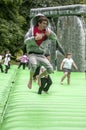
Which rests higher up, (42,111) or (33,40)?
(33,40)

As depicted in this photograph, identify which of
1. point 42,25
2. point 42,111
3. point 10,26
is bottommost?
point 10,26

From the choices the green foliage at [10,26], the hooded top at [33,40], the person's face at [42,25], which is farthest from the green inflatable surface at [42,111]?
the green foliage at [10,26]

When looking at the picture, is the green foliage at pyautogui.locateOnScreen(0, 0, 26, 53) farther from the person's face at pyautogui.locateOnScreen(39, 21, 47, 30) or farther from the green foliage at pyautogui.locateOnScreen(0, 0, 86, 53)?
the person's face at pyautogui.locateOnScreen(39, 21, 47, 30)

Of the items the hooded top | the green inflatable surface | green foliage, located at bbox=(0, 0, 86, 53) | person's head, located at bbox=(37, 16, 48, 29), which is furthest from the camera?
green foliage, located at bbox=(0, 0, 86, 53)

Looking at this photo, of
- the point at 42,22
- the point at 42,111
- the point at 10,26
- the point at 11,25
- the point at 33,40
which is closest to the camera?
the point at 42,111

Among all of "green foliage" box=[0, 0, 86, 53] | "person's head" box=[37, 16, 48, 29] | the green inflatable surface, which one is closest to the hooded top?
"person's head" box=[37, 16, 48, 29]

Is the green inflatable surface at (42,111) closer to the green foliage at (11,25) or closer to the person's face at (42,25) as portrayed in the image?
the person's face at (42,25)

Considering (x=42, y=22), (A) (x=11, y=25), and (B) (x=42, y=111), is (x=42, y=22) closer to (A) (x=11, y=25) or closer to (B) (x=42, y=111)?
(B) (x=42, y=111)

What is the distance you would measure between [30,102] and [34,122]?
2.70 meters

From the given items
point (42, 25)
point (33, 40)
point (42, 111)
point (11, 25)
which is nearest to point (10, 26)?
point (11, 25)

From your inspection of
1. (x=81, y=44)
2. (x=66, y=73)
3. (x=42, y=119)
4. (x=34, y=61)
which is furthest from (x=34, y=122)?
(x=81, y=44)

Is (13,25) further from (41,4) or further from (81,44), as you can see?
(81,44)

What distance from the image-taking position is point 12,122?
7.91 m

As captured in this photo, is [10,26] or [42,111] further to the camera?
[10,26]
